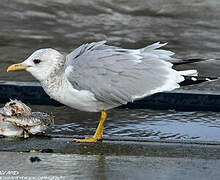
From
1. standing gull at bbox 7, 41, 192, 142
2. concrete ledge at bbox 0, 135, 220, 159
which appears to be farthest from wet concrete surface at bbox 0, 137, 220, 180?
standing gull at bbox 7, 41, 192, 142

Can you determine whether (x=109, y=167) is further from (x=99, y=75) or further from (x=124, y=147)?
(x=99, y=75)

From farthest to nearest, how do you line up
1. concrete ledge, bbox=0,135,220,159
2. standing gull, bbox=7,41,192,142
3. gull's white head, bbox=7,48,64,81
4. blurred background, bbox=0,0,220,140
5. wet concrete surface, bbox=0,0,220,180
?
blurred background, bbox=0,0,220,140 → gull's white head, bbox=7,48,64,81 → standing gull, bbox=7,41,192,142 → concrete ledge, bbox=0,135,220,159 → wet concrete surface, bbox=0,0,220,180

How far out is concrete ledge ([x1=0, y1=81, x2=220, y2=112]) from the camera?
6031 millimetres

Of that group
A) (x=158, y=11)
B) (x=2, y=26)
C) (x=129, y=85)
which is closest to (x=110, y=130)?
(x=129, y=85)

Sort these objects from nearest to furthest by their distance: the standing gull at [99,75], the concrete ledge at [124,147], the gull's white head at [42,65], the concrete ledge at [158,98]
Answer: the concrete ledge at [124,147] < the standing gull at [99,75] < the gull's white head at [42,65] < the concrete ledge at [158,98]

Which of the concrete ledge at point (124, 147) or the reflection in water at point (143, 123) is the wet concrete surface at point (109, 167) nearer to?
the concrete ledge at point (124, 147)

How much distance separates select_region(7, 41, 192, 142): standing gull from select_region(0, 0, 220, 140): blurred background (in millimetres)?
430

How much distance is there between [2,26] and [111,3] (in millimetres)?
2622

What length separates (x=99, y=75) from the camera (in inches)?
191

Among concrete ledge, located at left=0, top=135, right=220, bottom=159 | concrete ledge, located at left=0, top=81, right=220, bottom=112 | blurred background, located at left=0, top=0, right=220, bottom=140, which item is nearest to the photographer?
concrete ledge, located at left=0, top=135, right=220, bottom=159

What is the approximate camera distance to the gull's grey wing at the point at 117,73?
482 centimetres

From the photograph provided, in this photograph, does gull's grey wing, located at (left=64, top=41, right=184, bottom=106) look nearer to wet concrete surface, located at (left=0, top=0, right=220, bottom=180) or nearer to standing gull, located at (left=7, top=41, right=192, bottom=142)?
standing gull, located at (left=7, top=41, right=192, bottom=142)

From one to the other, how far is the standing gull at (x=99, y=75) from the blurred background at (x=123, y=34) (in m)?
0.43

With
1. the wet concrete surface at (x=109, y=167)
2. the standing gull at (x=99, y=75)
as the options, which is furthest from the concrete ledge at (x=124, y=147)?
the standing gull at (x=99, y=75)
